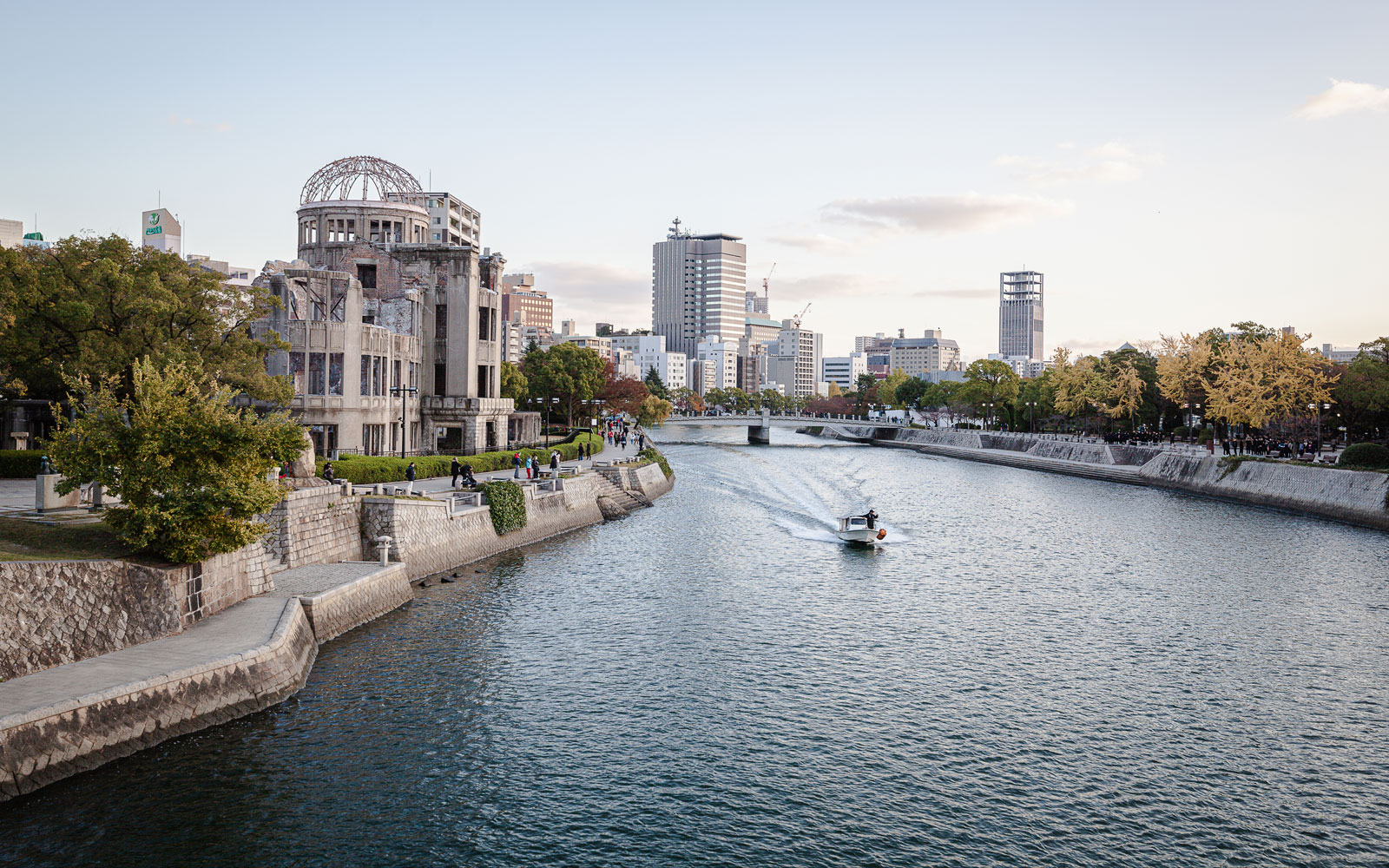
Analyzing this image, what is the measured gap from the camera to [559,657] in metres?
32.0

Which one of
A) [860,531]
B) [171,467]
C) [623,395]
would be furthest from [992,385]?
[171,467]

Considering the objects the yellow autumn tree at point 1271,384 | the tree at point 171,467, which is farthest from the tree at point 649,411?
the tree at point 171,467

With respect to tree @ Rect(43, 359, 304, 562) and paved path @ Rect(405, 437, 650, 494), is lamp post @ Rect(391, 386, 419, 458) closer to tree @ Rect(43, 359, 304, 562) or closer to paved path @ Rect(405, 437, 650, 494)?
paved path @ Rect(405, 437, 650, 494)

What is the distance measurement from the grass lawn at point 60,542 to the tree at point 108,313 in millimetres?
13611

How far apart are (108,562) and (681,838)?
18.5m

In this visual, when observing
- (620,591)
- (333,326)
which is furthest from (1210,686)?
(333,326)

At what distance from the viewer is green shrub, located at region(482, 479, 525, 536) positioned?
2037 inches

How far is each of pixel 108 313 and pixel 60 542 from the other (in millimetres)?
20776

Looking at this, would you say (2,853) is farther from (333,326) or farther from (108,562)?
(333,326)

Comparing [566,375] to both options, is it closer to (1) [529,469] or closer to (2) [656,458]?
(2) [656,458]

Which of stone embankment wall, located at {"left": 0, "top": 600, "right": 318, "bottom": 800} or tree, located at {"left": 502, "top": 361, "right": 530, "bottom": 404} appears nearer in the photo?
stone embankment wall, located at {"left": 0, "top": 600, "right": 318, "bottom": 800}

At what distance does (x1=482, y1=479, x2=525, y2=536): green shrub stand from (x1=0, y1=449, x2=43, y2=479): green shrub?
21.5m

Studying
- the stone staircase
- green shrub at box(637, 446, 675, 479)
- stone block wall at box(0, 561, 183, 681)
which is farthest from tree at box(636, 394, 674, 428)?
stone block wall at box(0, 561, 183, 681)

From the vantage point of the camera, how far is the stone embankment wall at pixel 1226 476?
66625 millimetres
